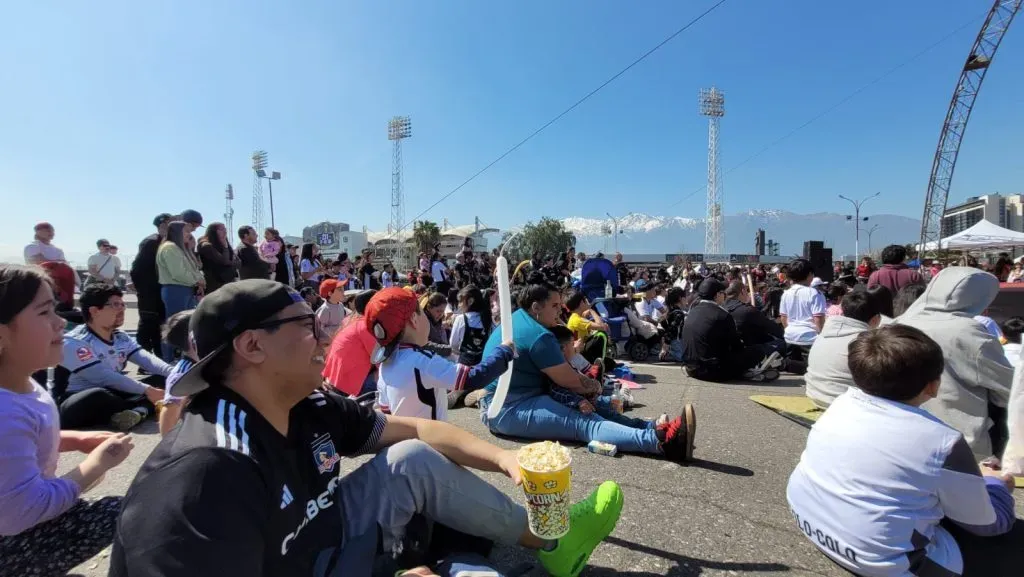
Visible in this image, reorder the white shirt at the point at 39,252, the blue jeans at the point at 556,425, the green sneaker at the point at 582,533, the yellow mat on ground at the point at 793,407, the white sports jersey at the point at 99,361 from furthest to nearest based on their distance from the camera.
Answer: the white shirt at the point at 39,252, the yellow mat on ground at the point at 793,407, the white sports jersey at the point at 99,361, the blue jeans at the point at 556,425, the green sneaker at the point at 582,533

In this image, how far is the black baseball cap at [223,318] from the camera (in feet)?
4.87

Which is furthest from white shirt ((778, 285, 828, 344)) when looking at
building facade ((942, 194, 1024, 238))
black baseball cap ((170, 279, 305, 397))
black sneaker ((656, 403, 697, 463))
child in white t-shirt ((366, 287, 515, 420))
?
building facade ((942, 194, 1024, 238))

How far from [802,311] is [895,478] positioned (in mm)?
5752

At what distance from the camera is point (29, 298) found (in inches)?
79.1

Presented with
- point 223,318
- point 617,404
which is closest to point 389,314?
point 223,318

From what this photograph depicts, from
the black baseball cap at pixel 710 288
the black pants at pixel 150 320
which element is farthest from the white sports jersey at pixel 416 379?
the black pants at pixel 150 320

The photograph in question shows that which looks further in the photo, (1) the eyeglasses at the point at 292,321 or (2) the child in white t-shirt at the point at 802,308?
(2) the child in white t-shirt at the point at 802,308

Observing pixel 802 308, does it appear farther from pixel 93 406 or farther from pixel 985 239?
pixel 985 239

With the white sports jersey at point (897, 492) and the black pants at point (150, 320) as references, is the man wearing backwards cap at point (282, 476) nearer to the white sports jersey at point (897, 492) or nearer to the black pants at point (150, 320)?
the white sports jersey at point (897, 492)

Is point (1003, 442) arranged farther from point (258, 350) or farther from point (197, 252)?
point (197, 252)

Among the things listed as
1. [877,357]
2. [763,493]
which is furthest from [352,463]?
[877,357]

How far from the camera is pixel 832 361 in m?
4.25

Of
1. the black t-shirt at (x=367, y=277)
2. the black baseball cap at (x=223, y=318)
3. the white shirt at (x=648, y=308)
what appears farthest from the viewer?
the black t-shirt at (x=367, y=277)

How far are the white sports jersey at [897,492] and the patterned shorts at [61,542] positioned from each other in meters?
3.02
